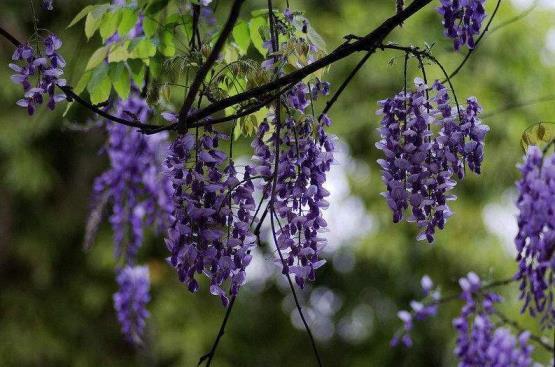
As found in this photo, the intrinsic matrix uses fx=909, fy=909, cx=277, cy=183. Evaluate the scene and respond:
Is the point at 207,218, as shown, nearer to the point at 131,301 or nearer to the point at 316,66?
the point at 316,66

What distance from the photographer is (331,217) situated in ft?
23.5

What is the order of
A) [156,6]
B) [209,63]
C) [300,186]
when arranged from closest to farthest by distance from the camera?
[209,63], [300,186], [156,6]

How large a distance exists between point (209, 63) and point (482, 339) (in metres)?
1.55

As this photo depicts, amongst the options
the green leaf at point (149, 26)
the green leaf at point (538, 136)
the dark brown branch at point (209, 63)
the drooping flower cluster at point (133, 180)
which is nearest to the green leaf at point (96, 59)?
the green leaf at point (149, 26)

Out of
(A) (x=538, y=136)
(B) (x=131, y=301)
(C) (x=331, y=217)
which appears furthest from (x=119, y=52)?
(C) (x=331, y=217)

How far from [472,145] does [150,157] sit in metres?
1.77

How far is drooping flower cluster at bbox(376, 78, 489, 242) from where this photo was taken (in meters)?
1.60

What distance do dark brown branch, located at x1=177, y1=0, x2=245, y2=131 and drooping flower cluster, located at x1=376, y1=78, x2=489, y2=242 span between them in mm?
359

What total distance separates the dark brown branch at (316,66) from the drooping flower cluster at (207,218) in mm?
119

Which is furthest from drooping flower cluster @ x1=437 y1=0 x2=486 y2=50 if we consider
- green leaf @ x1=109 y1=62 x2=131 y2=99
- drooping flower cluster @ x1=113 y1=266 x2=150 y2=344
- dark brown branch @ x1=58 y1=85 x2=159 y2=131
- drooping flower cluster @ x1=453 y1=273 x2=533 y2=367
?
drooping flower cluster @ x1=113 y1=266 x2=150 y2=344

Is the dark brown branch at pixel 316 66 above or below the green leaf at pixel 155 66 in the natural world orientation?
below

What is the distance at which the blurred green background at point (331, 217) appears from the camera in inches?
255

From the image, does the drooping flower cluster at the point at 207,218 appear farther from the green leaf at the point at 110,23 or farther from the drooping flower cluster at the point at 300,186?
the green leaf at the point at 110,23

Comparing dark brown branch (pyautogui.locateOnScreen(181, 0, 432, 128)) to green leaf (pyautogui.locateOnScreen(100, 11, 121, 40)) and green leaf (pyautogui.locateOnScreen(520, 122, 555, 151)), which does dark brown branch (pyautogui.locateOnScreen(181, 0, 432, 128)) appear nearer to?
green leaf (pyautogui.locateOnScreen(520, 122, 555, 151))
